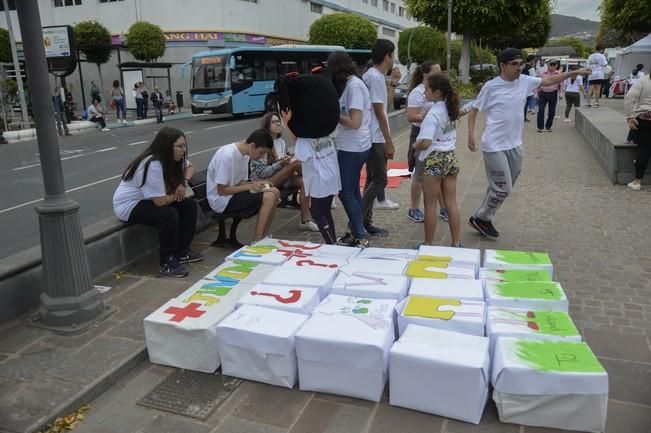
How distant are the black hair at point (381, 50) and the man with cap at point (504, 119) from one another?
1.02 metres

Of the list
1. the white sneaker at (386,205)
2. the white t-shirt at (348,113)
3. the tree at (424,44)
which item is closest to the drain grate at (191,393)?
the white t-shirt at (348,113)

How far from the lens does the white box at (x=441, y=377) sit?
8.55 ft

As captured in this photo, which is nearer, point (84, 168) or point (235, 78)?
point (84, 168)

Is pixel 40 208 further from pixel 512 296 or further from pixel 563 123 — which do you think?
pixel 563 123

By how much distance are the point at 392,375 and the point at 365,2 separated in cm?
5825

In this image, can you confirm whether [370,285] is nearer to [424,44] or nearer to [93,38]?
[93,38]

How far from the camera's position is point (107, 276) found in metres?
4.57

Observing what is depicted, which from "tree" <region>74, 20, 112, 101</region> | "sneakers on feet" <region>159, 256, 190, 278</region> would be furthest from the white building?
"sneakers on feet" <region>159, 256, 190, 278</region>

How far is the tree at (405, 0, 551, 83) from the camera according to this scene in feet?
84.6

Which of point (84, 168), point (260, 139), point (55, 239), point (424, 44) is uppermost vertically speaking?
point (424, 44)

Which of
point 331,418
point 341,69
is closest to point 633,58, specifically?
point 341,69

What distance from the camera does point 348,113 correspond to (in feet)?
16.1

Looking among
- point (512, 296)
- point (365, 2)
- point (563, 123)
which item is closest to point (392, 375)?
point (512, 296)

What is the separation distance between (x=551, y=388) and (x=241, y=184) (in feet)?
11.1
